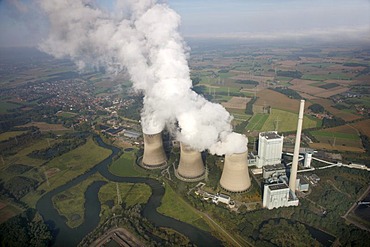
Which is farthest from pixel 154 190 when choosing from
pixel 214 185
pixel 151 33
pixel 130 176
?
pixel 151 33

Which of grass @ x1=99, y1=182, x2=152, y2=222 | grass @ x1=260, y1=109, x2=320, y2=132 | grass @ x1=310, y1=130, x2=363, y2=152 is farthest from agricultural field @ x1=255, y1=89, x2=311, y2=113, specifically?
grass @ x1=99, y1=182, x2=152, y2=222

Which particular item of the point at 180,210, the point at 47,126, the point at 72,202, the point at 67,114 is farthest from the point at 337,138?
the point at 67,114

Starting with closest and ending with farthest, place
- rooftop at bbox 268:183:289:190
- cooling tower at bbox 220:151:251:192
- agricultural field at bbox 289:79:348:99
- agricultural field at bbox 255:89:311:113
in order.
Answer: rooftop at bbox 268:183:289:190 → cooling tower at bbox 220:151:251:192 → agricultural field at bbox 255:89:311:113 → agricultural field at bbox 289:79:348:99

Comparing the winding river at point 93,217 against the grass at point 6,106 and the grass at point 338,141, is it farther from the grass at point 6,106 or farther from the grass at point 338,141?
the grass at point 6,106

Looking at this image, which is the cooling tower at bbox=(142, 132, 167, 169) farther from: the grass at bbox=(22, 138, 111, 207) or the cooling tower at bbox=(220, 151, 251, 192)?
the cooling tower at bbox=(220, 151, 251, 192)

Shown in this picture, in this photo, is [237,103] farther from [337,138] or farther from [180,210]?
[180,210]

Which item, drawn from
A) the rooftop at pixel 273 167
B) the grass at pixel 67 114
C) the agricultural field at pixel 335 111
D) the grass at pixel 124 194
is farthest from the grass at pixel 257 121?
the grass at pixel 67 114
